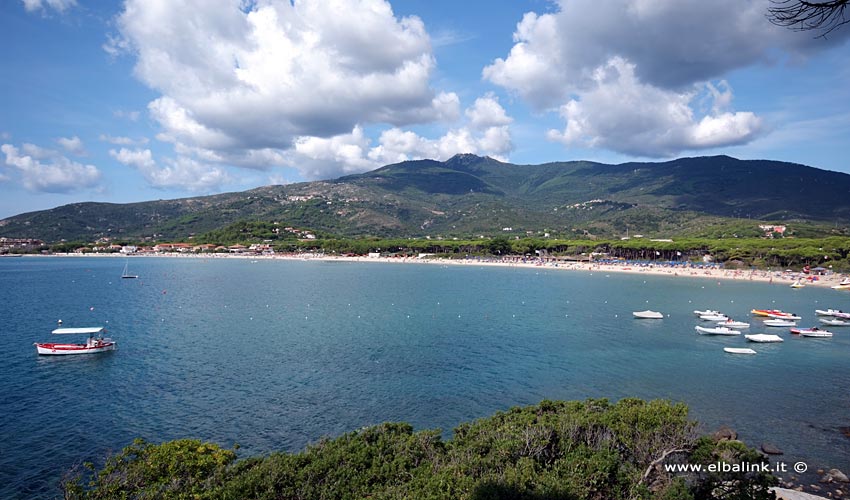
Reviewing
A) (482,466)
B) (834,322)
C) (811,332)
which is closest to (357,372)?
(482,466)

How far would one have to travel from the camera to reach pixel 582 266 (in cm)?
11269

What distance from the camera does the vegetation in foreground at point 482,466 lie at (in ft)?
32.2

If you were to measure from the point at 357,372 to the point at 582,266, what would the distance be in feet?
309

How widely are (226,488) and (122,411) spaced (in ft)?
49.3

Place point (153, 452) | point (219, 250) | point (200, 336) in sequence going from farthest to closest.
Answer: point (219, 250) → point (200, 336) → point (153, 452)

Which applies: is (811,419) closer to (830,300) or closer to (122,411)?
(122,411)

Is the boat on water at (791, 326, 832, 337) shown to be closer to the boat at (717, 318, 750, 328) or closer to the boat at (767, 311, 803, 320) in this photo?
the boat at (717, 318, 750, 328)

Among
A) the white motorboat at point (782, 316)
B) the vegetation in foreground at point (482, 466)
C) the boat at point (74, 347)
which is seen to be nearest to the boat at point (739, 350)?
the white motorboat at point (782, 316)

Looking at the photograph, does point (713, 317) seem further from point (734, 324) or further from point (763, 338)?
point (763, 338)

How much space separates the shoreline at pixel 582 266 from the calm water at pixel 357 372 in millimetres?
29407

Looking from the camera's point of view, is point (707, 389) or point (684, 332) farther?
point (684, 332)

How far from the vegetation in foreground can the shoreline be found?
272 feet

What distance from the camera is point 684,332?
40906 millimetres

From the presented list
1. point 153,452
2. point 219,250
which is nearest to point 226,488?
point 153,452
